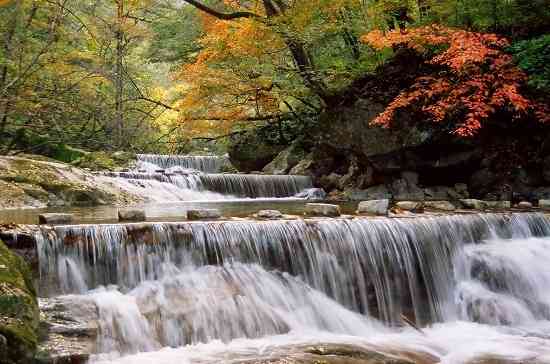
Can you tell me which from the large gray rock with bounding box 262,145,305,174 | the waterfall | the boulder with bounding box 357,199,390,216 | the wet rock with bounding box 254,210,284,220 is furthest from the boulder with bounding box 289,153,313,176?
the wet rock with bounding box 254,210,284,220

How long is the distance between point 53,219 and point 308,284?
9.93 feet

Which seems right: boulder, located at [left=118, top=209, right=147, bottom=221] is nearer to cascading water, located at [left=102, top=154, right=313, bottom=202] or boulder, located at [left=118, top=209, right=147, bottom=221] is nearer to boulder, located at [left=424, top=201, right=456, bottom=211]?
cascading water, located at [left=102, top=154, right=313, bottom=202]

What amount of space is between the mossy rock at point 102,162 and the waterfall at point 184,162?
0.53 metres

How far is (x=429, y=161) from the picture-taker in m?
11.4

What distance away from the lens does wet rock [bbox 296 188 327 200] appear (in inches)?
495

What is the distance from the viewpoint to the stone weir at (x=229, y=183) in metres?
11.6

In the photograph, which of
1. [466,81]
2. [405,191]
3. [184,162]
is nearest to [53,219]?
[466,81]

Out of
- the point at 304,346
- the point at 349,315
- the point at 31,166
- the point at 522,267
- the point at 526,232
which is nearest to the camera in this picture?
the point at 304,346

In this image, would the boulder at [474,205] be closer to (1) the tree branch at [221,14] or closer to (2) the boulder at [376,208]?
(2) the boulder at [376,208]

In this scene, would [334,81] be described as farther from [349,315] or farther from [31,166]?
[349,315]

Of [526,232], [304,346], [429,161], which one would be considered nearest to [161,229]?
[304,346]

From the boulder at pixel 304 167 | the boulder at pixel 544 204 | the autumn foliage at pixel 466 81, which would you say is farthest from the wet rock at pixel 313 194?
the boulder at pixel 544 204

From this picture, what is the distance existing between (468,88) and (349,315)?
5911 mm

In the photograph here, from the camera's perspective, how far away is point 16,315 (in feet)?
11.1
